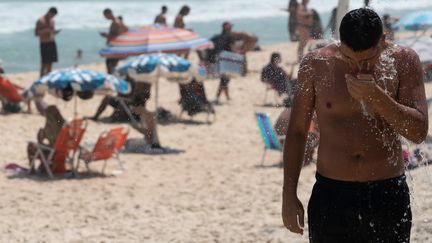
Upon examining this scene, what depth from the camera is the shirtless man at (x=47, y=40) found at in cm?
1538

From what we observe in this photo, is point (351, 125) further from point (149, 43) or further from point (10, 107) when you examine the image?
point (10, 107)

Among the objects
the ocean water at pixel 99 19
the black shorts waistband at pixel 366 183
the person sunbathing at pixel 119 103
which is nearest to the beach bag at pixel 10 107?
the person sunbathing at pixel 119 103

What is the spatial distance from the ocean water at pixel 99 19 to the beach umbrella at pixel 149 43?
9.85 metres

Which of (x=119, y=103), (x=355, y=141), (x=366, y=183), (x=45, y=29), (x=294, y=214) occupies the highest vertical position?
(x=355, y=141)

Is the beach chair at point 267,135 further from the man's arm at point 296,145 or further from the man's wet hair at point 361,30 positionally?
the man's wet hair at point 361,30

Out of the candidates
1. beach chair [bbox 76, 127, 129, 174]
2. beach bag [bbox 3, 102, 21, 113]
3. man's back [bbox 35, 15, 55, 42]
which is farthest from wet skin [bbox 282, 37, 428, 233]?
man's back [bbox 35, 15, 55, 42]

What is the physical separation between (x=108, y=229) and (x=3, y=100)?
656 centimetres

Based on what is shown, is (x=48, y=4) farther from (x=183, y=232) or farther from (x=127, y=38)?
(x=183, y=232)

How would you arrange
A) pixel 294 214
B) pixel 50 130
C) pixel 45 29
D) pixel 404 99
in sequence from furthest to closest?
1. pixel 45 29
2. pixel 50 130
3. pixel 294 214
4. pixel 404 99

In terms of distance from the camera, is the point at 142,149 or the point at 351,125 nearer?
the point at 351,125

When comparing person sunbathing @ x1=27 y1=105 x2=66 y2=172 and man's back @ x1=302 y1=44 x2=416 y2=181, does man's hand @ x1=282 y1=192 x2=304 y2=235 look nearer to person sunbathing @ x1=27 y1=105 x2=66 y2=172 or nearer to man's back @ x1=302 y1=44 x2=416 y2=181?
man's back @ x1=302 y1=44 x2=416 y2=181

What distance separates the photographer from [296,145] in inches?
124

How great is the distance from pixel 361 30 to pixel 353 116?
0.37 m

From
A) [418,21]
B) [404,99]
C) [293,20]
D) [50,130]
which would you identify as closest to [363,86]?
[404,99]
